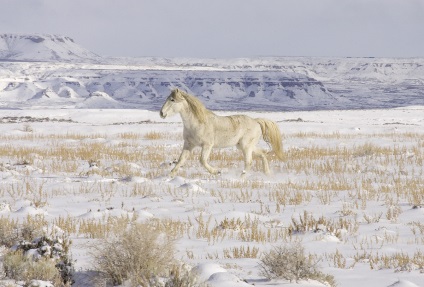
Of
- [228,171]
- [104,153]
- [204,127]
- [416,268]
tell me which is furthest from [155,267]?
[104,153]

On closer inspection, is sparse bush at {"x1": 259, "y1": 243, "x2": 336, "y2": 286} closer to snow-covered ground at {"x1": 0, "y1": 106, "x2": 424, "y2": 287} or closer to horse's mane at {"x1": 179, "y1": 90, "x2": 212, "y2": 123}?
snow-covered ground at {"x1": 0, "y1": 106, "x2": 424, "y2": 287}

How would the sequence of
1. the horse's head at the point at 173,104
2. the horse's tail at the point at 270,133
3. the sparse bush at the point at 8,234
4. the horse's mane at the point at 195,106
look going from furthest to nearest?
the horse's tail at the point at 270,133 < the horse's mane at the point at 195,106 < the horse's head at the point at 173,104 < the sparse bush at the point at 8,234

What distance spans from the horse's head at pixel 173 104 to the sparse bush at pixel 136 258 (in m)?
7.73

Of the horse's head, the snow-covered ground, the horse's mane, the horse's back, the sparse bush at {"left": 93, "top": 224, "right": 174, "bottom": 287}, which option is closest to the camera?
the sparse bush at {"left": 93, "top": 224, "right": 174, "bottom": 287}

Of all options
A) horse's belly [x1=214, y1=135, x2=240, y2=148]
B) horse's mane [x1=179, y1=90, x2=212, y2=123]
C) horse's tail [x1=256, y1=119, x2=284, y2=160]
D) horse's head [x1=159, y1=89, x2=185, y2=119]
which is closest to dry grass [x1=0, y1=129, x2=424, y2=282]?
horse's belly [x1=214, y1=135, x2=240, y2=148]

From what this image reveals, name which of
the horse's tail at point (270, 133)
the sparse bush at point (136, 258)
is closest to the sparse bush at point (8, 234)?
the sparse bush at point (136, 258)

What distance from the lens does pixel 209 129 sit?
14383 mm

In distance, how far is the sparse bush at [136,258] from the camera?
598 centimetres

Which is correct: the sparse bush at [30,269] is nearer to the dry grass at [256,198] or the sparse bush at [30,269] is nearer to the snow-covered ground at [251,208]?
the snow-covered ground at [251,208]

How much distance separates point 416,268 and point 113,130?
34.2 metres

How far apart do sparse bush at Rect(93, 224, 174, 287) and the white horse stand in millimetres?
7674

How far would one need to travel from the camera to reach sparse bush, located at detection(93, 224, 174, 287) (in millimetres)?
5984

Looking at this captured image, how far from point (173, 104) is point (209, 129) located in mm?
1020

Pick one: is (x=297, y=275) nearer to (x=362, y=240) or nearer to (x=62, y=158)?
(x=362, y=240)
